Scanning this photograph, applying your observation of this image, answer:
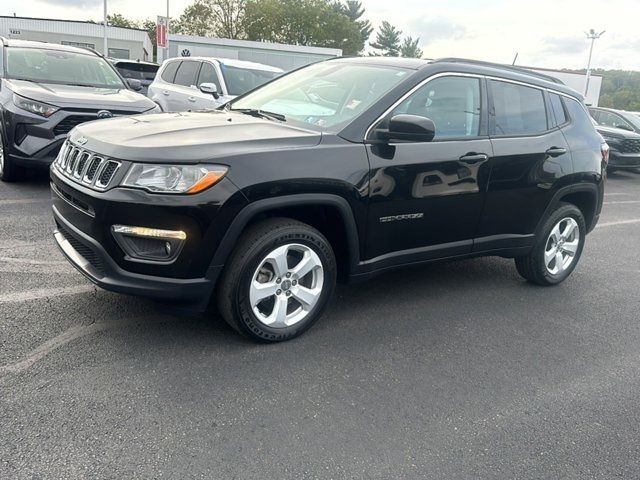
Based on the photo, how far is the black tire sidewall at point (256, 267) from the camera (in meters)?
3.22

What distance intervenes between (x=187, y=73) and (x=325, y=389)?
8.06 meters

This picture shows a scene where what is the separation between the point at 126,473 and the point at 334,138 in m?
2.14

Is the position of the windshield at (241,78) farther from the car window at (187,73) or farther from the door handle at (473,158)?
the door handle at (473,158)

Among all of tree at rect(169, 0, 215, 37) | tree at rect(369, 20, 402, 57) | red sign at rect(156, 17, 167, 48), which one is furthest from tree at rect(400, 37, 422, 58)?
red sign at rect(156, 17, 167, 48)

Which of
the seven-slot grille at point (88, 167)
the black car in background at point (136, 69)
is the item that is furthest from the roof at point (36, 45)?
the black car in background at point (136, 69)

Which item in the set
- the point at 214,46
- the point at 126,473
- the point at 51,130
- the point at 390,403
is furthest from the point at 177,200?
the point at 214,46

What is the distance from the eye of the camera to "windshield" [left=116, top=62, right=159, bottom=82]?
1560 centimetres

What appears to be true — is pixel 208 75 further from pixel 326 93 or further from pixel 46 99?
pixel 326 93

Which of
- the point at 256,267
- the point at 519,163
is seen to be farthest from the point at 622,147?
the point at 256,267

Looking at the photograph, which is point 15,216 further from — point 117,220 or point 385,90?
point 385,90

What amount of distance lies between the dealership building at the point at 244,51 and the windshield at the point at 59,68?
23252 mm

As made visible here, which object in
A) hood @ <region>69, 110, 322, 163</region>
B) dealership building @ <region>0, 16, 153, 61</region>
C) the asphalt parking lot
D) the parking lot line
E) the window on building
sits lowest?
the asphalt parking lot

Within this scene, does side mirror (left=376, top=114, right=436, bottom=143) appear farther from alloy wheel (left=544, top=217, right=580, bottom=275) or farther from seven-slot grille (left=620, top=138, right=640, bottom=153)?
seven-slot grille (left=620, top=138, right=640, bottom=153)

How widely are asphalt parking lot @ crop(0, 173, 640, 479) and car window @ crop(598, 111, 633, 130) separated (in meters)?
11.9
